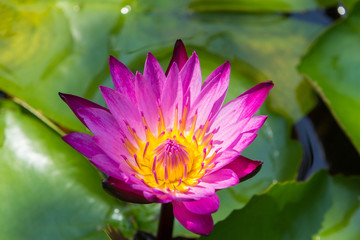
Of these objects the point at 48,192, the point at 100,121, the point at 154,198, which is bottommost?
the point at 48,192

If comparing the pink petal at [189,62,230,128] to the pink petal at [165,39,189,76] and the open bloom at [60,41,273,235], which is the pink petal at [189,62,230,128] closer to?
the open bloom at [60,41,273,235]

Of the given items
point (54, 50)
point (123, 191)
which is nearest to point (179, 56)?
point (123, 191)

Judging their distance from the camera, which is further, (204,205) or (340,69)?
(340,69)

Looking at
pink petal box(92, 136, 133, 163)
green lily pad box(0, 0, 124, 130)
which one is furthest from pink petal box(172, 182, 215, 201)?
green lily pad box(0, 0, 124, 130)

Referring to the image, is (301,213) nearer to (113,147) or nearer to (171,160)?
(171,160)

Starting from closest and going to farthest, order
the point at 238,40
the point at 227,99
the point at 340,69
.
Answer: the point at 227,99
the point at 340,69
the point at 238,40

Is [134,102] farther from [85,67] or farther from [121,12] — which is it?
[121,12]

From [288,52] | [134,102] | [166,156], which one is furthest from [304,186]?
[288,52]

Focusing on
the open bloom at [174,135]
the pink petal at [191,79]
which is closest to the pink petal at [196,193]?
the open bloom at [174,135]
